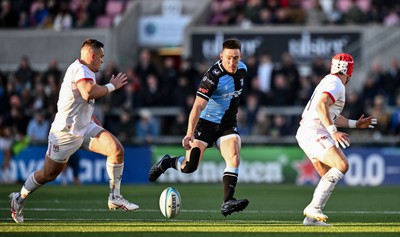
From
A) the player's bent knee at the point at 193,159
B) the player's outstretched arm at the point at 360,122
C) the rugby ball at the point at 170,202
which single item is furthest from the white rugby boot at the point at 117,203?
the player's outstretched arm at the point at 360,122

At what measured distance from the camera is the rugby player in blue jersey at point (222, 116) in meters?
13.9

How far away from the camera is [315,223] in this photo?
42.5 ft

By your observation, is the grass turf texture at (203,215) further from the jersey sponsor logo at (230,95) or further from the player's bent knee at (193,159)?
the jersey sponsor logo at (230,95)

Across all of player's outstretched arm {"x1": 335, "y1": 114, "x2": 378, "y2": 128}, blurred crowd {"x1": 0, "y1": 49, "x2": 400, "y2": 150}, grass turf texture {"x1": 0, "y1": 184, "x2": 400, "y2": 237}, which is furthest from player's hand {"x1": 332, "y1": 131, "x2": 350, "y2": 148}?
blurred crowd {"x1": 0, "y1": 49, "x2": 400, "y2": 150}

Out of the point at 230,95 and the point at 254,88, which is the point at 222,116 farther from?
the point at 254,88

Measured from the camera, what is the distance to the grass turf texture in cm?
1205

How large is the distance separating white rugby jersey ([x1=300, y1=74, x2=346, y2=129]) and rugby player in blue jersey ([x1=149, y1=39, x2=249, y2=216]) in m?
1.24

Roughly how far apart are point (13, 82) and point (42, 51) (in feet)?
11.1

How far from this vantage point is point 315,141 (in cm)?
1322

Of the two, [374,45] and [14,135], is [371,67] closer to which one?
[374,45]

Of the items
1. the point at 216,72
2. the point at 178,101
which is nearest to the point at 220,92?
the point at 216,72

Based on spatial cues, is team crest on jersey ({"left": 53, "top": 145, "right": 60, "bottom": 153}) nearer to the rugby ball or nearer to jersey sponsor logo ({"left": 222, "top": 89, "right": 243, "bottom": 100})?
the rugby ball

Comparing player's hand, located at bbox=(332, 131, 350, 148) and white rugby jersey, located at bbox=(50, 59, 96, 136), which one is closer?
player's hand, located at bbox=(332, 131, 350, 148)

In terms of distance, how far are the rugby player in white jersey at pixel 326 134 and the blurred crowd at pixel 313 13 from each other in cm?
1885
